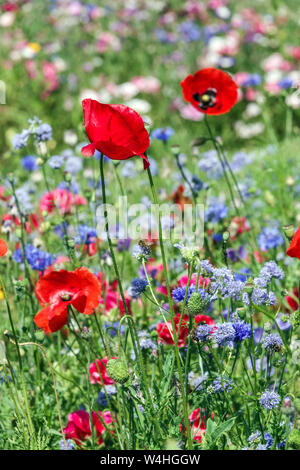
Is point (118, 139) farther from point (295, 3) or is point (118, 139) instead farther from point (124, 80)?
point (295, 3)

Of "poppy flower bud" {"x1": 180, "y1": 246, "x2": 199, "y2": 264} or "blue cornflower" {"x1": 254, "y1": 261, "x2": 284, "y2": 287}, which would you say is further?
"blue cornflower" {"x1": 254, "y1": 261, "x2": 284, "y2": 287}

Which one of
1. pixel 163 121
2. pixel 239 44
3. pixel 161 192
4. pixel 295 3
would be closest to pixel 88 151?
pixel 161 192

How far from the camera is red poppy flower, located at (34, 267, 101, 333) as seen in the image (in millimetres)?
1119

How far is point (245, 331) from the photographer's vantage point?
1152 mm

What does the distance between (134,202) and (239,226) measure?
0.56 meters

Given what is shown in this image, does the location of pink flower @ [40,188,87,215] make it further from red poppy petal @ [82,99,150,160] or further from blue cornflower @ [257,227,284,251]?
red poppy petal @ [82,99,150,160]

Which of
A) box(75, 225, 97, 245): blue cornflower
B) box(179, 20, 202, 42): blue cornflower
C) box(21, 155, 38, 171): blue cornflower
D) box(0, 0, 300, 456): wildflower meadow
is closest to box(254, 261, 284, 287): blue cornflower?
box(0, 0, 300, 456): wildflower meadow

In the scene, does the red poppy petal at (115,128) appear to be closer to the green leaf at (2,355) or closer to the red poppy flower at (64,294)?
the red poppy flower at (64,294)

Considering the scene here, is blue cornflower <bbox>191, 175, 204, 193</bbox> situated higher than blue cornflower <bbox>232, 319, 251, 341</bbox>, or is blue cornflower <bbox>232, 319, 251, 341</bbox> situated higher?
blue cornflower <bbox>191, 175, 204, 193</bbox>

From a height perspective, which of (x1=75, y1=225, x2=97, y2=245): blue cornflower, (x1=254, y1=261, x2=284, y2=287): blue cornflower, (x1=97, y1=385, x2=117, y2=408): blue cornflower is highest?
(x1=75, y1=225, x2=97, y2=245): blue cornflower

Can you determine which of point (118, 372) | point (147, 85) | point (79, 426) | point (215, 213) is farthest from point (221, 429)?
point (147, 85)

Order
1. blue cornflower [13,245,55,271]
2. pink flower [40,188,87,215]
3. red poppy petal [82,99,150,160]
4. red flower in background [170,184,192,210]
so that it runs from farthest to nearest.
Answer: red flower in background [170,184,192,210] → pink flower [40,188,87,215] → blue cornflower [13,245,55,271] → red poppy petal [82,99,150,160]

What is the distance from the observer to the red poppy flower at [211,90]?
4.98ft
